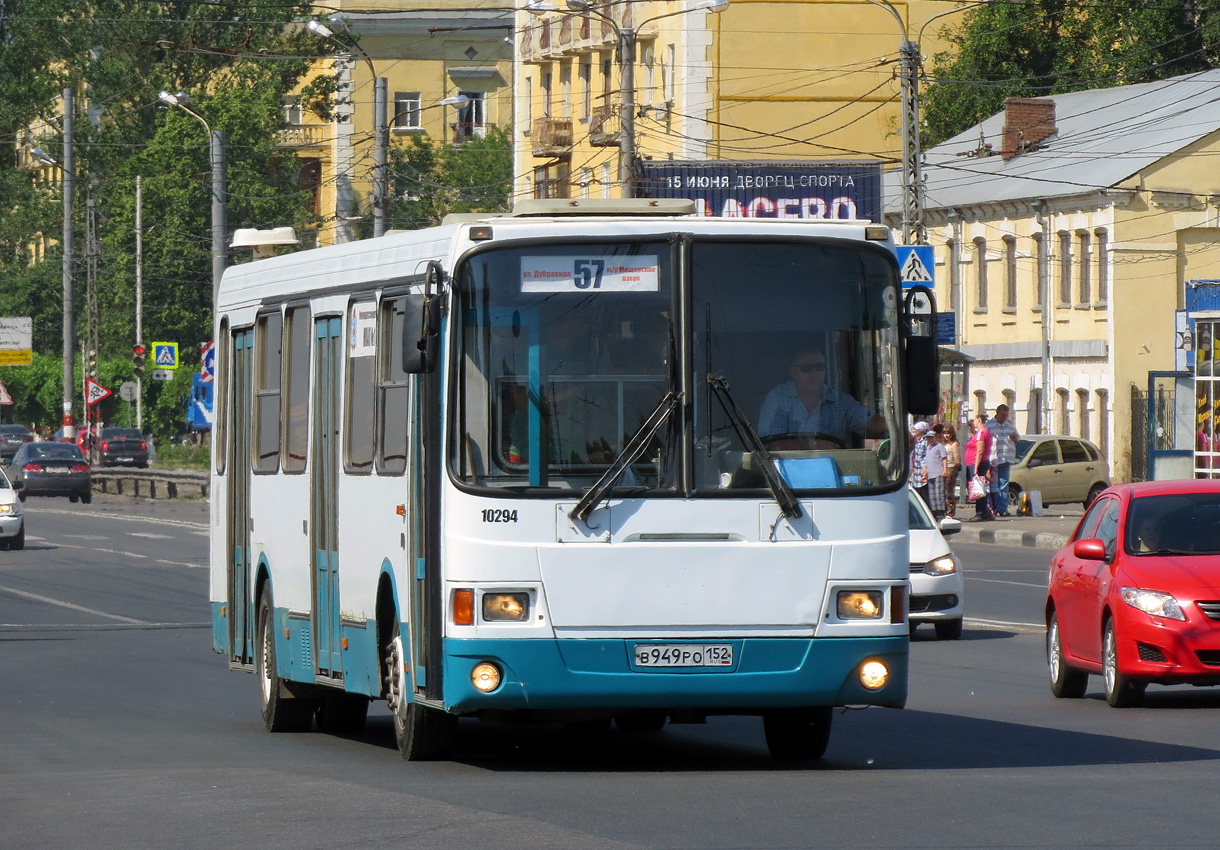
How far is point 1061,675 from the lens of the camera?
637 inches

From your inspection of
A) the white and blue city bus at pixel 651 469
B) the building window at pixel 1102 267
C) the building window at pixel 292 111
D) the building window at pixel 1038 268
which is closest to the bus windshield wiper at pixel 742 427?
the white and blue city bus at pixel 651 469

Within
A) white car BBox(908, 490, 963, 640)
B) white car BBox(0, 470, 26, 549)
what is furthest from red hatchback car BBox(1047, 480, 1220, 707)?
white car BBox(0, 470, 26, 549)

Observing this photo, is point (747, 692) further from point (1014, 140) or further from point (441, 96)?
point (441, 96)

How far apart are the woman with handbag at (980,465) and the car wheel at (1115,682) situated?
25258 millimetres

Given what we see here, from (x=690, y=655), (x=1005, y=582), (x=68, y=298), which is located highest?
(x=68, y=298)

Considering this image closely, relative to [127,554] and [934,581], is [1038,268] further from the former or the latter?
[934,581]

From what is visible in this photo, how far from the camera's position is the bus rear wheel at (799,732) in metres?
11.9

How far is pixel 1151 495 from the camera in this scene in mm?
15578

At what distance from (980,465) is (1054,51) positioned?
3657 centimetres

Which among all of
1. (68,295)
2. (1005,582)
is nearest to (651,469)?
(1005,582)

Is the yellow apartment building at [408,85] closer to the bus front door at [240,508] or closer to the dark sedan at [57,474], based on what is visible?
the dark sedan at [57,474]

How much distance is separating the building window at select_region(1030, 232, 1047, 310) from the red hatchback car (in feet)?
141

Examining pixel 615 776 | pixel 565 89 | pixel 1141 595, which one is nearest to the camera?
pixel 615 776

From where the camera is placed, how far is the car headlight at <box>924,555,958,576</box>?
826 inches
